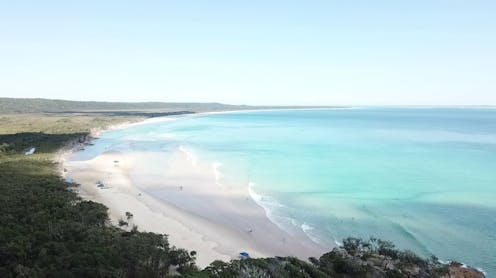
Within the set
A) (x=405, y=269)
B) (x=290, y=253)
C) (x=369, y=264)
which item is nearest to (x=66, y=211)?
(x=290, y=253)

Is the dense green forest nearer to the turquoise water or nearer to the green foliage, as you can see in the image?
the green foliage

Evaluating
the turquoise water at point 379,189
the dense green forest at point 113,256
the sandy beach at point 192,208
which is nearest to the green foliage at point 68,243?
the dense green forest at point 113,256

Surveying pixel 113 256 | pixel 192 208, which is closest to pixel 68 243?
pixel 113 256

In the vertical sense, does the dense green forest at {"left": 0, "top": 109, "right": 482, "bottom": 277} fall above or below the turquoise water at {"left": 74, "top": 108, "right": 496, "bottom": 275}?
above

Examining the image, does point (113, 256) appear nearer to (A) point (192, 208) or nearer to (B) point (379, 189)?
(A) point (192, 208)

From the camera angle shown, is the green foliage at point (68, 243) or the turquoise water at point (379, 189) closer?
the green foliage at point (68, 243)

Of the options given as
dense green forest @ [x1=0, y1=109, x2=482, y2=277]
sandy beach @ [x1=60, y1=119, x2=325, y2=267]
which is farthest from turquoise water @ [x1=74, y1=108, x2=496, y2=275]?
dense green forest @ [x1=0, y1=109, x2=482, y2=277]

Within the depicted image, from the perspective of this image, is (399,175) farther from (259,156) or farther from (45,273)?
(45,273)

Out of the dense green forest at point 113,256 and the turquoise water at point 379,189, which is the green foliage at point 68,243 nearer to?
the dense green forest at point 113,256
